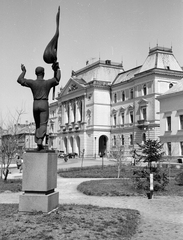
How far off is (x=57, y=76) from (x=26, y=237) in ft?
15.5

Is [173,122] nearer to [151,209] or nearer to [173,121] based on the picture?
[173,121]

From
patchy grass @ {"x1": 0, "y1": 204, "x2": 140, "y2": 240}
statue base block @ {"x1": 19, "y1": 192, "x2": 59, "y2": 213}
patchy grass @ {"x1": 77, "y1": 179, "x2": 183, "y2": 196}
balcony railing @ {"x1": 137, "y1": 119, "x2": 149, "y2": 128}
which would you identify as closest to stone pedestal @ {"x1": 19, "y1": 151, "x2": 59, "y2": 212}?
statue base block @ {"x1": 19, "y1": 192, "x2": 59, "y2": 213}

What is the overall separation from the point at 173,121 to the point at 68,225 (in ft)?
118

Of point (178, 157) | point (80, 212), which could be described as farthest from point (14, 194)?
point (178, 157)

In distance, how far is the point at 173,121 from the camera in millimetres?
42719

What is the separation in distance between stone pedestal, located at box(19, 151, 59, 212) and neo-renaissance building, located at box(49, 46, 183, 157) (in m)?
47.1

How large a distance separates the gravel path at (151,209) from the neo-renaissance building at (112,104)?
135 feet

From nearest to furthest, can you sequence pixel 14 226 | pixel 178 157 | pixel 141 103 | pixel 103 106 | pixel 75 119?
pixel 14 226 < pixel 178 157 < pixel 141 103 < pixel 103 106 < pixel 75 119

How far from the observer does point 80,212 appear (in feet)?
32.8

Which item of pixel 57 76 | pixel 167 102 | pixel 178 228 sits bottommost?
pixel 178 228

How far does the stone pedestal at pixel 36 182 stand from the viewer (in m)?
9.42

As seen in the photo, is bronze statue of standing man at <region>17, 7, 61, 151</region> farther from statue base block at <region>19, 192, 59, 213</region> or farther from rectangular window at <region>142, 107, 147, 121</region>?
rectangular window at <region>142, 107, 147, 121</region>

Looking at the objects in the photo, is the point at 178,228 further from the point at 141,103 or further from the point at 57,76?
the point at 141,103

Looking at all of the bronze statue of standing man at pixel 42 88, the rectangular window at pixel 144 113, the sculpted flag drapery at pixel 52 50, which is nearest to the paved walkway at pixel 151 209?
the bronze statue of standing man at pixel 42 88
